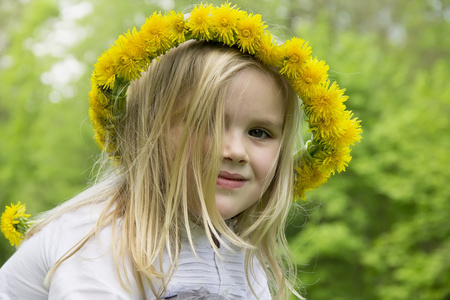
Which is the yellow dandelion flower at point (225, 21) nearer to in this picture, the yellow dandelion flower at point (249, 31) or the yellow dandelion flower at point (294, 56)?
the yellow dandelion flower at point (249, 31)

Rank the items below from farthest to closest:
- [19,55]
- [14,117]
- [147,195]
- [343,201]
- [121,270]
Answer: [14,117], [19,55], [343,201], [147,195], [121,270]

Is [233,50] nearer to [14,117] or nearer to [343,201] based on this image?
[343,201]

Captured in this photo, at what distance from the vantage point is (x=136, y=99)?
2320 millimetres

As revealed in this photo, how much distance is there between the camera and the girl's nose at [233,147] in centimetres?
209

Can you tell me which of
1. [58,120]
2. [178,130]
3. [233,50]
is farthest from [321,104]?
[58,120]

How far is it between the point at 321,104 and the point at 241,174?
0.40 m

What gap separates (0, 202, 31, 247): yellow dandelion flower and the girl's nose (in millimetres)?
889

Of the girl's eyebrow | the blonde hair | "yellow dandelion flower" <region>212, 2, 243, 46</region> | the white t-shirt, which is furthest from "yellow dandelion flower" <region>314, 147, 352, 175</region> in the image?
"yellow dandelion flower" <region>212, 2, 243, 46</region>

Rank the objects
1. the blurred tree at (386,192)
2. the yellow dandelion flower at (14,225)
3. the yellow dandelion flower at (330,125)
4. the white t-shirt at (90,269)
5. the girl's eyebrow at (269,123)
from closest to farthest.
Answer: the white t-shirt at (90,269), the girl's eyebrow at (269,123), the yellow dandelion flower at (330,125), the yellow dandelion flower at (14,225), the blurred tree at (386,192)

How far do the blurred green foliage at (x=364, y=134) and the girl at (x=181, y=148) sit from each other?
8.02 feet

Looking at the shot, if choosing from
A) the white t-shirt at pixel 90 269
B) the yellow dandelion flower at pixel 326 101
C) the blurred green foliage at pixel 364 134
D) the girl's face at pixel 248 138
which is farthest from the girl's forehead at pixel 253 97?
the blurred green foliage at pixel 364 134

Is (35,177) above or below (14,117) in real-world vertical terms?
below

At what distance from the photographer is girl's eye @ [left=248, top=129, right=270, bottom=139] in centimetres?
219

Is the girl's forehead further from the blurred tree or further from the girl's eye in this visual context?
the blurred tree
